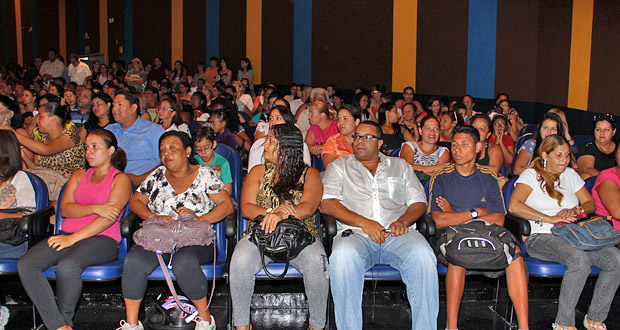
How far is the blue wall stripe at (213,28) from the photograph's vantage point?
48.5 feet

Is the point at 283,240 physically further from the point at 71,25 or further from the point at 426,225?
the point at 71,25

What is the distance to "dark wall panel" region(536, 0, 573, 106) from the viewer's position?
787 centimetres

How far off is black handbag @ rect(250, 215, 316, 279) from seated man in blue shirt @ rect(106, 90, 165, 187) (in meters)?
1.61

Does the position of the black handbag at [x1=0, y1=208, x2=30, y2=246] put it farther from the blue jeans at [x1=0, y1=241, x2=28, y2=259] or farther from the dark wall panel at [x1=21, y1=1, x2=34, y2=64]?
the dark wall panel at [x1=21, y1=1, x2=34, y2=64]

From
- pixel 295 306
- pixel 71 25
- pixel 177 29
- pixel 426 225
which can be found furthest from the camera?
pixel 71 25

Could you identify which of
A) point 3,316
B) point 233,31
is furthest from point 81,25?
point 3,316

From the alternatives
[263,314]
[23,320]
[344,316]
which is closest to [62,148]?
[23,320]

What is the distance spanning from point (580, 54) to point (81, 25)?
57.8ft

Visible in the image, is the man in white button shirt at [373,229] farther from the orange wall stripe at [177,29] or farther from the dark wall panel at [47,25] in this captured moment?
the dark wall panel at [47,25]

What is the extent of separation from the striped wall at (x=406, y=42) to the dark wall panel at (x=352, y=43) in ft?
0.07

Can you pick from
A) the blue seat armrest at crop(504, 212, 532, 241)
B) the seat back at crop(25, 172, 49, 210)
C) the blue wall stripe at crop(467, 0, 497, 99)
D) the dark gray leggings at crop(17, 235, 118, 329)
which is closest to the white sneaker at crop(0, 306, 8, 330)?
the dark gray leggings at crop(17, 235, 118, 329)

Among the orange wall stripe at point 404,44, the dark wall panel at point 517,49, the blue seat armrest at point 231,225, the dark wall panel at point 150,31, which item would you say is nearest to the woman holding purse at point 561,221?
the blue seat armrest at point 231,225

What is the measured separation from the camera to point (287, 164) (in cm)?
343

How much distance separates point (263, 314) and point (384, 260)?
1.01 metres
